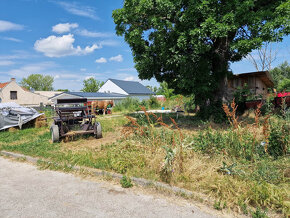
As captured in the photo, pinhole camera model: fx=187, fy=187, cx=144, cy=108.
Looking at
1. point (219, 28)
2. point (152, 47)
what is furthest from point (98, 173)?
point (152, 47)

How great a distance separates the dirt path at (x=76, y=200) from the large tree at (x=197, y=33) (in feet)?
20.0

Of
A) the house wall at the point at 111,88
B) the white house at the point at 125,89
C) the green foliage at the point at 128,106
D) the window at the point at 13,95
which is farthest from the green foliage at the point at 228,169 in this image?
the window at the point at 13,95

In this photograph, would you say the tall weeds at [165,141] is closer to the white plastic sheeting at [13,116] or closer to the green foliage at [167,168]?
the green foliage at [167,168]

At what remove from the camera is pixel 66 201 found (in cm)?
307

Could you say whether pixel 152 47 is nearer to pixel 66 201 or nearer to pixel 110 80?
pixel 66 201

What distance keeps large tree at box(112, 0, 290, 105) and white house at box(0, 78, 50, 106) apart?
34.1 meters

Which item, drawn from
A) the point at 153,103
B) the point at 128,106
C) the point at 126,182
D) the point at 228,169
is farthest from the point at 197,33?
the point at 153,103

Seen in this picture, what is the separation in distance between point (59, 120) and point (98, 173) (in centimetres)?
383

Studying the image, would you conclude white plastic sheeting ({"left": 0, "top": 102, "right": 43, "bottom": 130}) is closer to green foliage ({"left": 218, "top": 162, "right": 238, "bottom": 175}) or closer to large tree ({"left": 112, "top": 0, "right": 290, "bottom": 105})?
large tree ({"left": 112, "top": 0, "right": 290, "bottom": 105})

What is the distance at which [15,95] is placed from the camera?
3928cm

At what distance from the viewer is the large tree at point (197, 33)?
6.97 meters

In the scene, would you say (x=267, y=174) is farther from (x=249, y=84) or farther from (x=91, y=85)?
(x=91, y=85)

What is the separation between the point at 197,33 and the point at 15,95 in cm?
4336

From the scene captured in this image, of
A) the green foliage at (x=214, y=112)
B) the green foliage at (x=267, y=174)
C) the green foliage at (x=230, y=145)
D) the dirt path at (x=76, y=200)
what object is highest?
the green foliage at (x=214, y=112)
